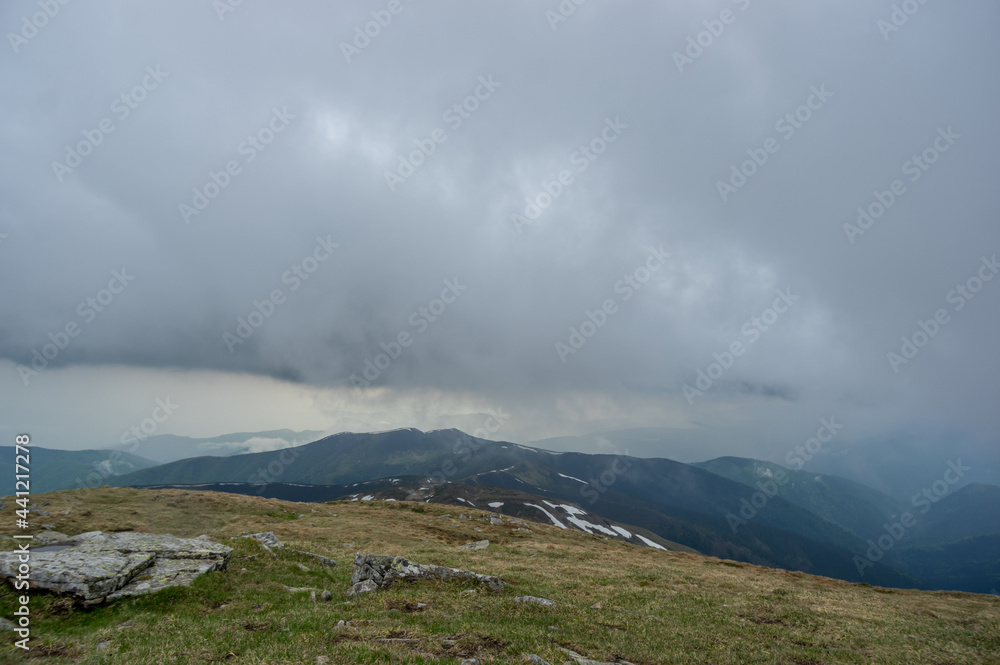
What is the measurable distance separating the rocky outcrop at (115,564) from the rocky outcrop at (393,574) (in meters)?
7.41

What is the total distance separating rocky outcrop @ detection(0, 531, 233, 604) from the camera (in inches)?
705

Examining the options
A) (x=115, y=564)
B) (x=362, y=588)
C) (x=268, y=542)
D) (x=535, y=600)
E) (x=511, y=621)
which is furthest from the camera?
(x=268, y=542)

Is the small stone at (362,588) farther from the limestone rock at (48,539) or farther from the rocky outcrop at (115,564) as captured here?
the limestone rock at (48,539)

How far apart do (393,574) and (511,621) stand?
8.32m

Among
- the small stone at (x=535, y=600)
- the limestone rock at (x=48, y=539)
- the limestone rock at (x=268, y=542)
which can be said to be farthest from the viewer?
the limestone rock at (x=268, y=542)

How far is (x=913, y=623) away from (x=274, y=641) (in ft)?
124

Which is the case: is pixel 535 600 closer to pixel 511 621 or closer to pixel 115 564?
pixel 511 621

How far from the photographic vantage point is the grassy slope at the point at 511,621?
14492 mm

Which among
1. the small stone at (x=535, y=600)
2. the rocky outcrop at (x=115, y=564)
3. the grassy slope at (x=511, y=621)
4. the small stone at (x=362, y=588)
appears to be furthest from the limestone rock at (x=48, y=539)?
the small stone at (x=535, y=600)

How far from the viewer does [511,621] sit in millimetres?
19078

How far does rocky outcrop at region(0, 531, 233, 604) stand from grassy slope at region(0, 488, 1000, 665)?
2.27 ft

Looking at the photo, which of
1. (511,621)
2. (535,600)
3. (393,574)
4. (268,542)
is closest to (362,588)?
(393,574)

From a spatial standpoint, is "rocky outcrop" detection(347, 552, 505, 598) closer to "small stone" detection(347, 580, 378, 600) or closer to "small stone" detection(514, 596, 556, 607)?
"small stone" detection(347, 580, 378, 600)

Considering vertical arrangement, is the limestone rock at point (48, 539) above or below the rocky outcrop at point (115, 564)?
below
